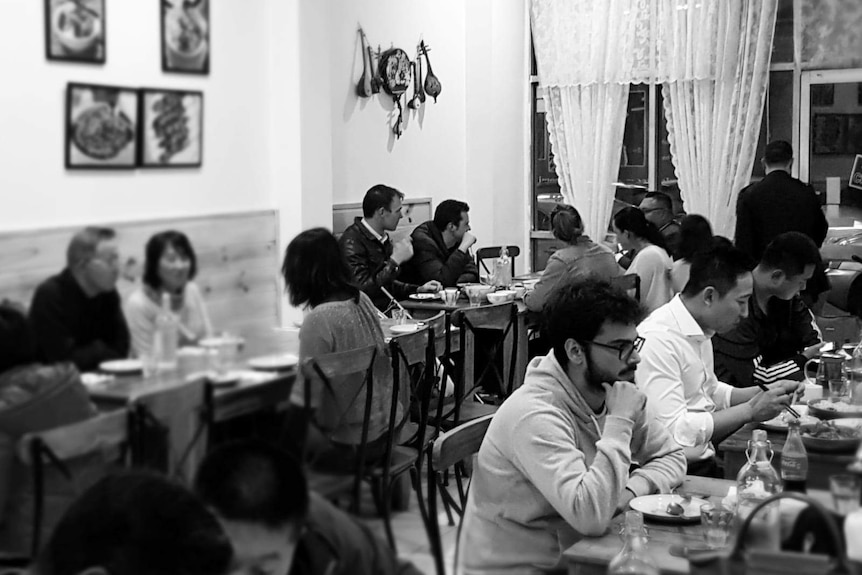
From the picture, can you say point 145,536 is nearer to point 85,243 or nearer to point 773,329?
point 85,243

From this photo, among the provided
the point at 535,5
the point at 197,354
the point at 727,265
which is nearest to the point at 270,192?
the point at 197,354

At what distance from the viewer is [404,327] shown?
4734mm

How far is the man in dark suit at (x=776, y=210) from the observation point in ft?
21.3

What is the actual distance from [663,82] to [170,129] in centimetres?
719

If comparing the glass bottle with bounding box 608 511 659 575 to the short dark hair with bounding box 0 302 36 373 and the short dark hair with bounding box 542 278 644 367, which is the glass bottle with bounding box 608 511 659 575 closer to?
the short dark hair with bounding box 542 278 644 367

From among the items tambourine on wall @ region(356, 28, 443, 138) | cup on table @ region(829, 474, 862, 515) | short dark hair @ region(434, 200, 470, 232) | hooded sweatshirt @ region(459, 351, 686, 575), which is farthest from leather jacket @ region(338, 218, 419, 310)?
cup on table @ region(829, 474, 862, 515)

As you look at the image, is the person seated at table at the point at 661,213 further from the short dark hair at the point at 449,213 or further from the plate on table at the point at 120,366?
the plate on table at the point at 120,366

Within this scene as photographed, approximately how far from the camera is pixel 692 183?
7.89 meters

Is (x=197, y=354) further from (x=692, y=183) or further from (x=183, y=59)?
Answer: (x=692, y=183)

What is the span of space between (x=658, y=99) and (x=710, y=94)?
49 cm

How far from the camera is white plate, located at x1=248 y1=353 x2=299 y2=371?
1.13 meters

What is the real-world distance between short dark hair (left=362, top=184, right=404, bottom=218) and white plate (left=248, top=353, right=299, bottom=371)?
8.73 ft

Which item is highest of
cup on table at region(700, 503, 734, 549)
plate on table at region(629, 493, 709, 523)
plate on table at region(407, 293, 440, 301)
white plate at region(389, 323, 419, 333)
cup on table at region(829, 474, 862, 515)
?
cup on table at region(829, 474, 862, 515)

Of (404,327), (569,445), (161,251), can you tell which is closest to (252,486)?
(161,251)
